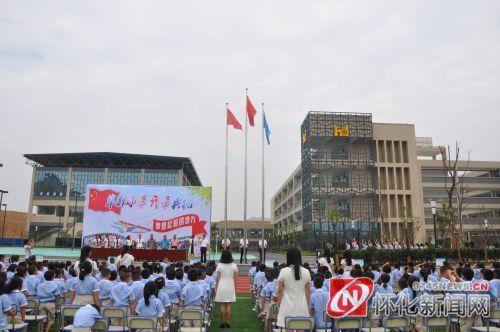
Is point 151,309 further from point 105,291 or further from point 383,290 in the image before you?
point 383,290

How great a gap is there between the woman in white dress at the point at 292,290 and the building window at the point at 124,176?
193ft

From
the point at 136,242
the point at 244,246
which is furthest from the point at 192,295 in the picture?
the point at 136,242

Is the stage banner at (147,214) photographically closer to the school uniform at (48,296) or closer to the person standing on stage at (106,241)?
the person standing on stage at (106,241)

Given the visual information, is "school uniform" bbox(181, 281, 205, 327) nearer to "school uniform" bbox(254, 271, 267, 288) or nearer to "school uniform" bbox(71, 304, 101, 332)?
"school uniform" bbox(71, 304, 101, 332)

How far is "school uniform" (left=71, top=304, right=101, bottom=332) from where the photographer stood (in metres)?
4.89

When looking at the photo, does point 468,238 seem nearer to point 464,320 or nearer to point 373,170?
point 373,170

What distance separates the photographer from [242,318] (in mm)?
9609

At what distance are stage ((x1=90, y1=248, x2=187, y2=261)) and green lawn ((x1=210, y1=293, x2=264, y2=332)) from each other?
9.71m

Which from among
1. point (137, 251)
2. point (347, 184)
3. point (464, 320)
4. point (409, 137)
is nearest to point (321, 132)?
point (347, 184)

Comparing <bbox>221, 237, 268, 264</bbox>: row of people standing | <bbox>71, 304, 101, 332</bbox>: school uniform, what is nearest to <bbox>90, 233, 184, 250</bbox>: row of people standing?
<bbox>221, 237, 268, 264</bbox>: row of people standing

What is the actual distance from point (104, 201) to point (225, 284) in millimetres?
18841

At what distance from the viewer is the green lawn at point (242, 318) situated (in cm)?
846

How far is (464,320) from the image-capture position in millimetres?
6578

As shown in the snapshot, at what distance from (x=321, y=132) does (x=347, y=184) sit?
729 centimetres
